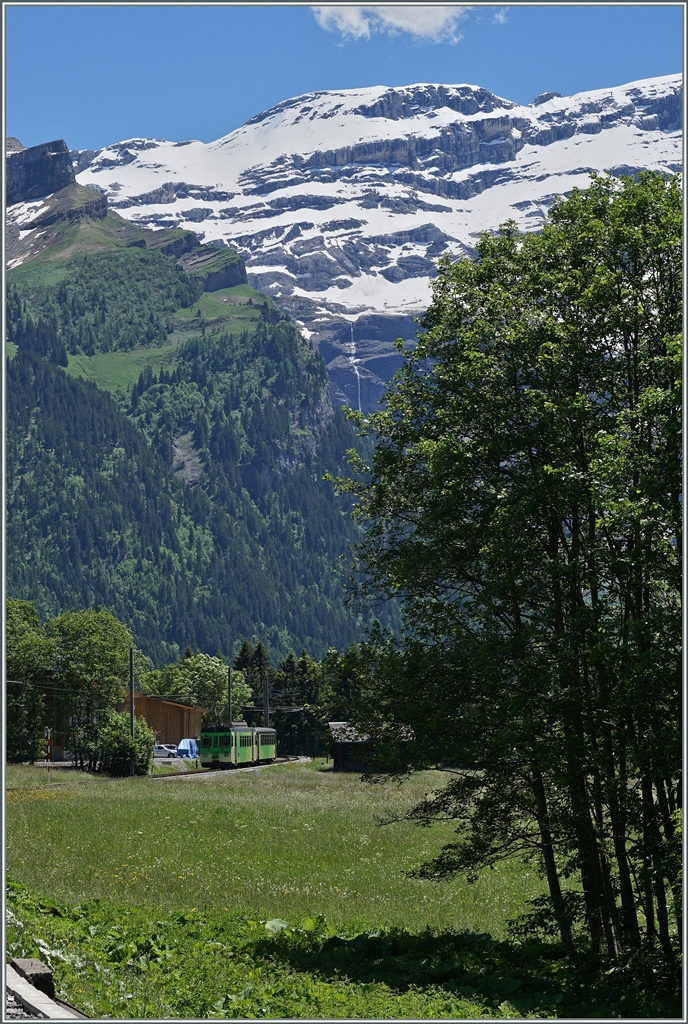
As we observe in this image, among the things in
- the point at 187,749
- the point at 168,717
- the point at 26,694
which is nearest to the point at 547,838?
the point at 26,694

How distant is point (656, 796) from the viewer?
53.9 feet

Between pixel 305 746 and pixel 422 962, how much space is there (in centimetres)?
10397

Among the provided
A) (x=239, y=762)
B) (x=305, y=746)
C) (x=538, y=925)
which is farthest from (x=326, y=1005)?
(x=305, y=746)

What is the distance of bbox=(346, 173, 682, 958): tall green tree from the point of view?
15.4 m

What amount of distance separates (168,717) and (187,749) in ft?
36.6

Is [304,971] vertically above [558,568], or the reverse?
[558,568]

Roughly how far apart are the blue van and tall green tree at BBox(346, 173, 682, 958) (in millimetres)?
89047

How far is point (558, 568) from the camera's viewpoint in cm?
1711

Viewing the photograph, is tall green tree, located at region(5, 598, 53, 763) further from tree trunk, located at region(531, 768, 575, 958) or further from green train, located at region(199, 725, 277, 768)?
tree trunk, located at region(531, 768, 575, 958)

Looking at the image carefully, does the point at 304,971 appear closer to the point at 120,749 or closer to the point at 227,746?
the point at 120,749

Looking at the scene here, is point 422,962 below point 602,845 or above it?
below

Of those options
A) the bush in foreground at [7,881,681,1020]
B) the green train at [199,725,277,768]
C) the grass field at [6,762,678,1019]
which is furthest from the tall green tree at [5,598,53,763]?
the bush in foreground at [7,881,681,1020]

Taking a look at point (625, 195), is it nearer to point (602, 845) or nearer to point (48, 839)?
point (602, 845)

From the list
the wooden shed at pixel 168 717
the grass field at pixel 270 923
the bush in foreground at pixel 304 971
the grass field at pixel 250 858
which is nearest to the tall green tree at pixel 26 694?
the grass field at pixel 250 858
